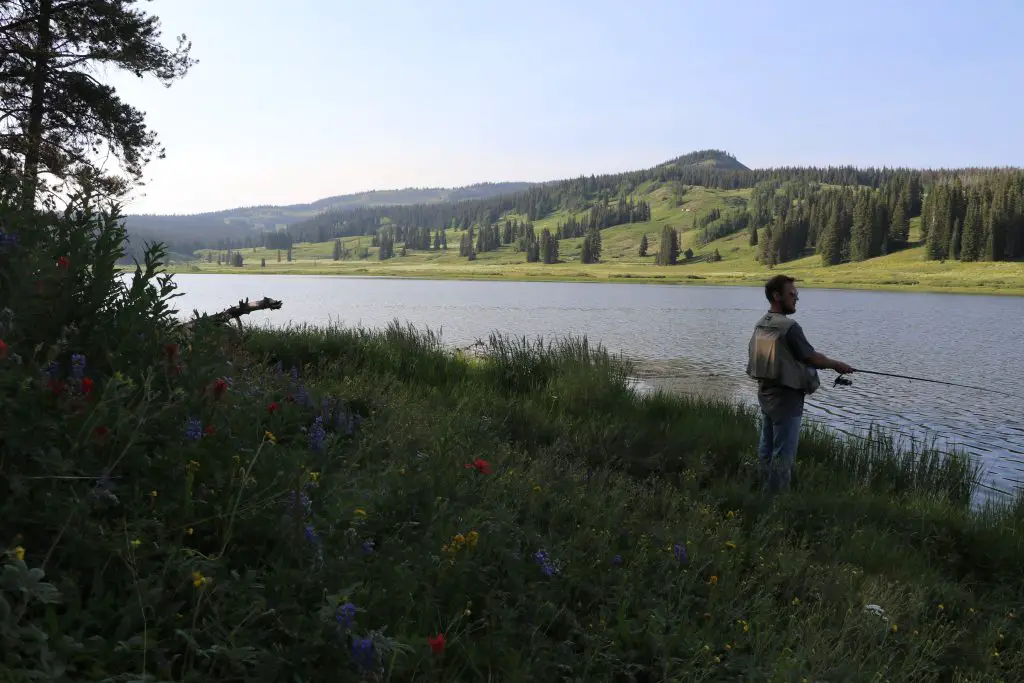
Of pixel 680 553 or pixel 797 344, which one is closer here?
pixel 680 553

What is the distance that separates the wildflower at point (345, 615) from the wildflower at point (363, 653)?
2.7 inches

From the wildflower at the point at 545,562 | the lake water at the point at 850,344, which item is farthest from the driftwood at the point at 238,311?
the lake water at the point at 850,344

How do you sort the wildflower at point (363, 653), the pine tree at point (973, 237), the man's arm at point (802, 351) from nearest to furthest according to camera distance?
the wildflower at point (363, 653), the man's arm at point (802, 351), the pine tree at point (973, 237)

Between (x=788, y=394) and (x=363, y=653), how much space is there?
22.8 feet

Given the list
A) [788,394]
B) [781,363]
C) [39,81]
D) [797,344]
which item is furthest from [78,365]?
[39,81]

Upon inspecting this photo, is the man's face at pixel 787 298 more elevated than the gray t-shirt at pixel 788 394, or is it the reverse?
the man's face at pixel 787 298

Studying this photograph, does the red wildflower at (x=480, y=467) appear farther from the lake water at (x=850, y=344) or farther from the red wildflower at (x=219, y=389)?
the lake water at (x=850, y=344)

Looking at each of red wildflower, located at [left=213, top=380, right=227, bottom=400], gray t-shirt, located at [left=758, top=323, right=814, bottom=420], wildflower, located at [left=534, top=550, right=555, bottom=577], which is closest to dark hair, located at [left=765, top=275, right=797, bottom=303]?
gray t-shirt, located at [left=758, top=323, right=814, bottom=420]

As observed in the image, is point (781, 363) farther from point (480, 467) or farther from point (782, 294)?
point (480, 467)

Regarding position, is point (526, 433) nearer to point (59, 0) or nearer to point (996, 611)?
point (996, 611)

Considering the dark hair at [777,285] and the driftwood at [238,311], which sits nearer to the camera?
the driftwood at [238,311]

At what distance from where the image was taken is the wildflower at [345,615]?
2.15 meters

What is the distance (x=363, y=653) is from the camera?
6.94 ft

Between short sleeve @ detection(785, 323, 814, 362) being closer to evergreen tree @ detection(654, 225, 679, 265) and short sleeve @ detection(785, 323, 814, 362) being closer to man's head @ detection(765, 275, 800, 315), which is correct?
man's head @ detection(765, 275, 800, 315)
